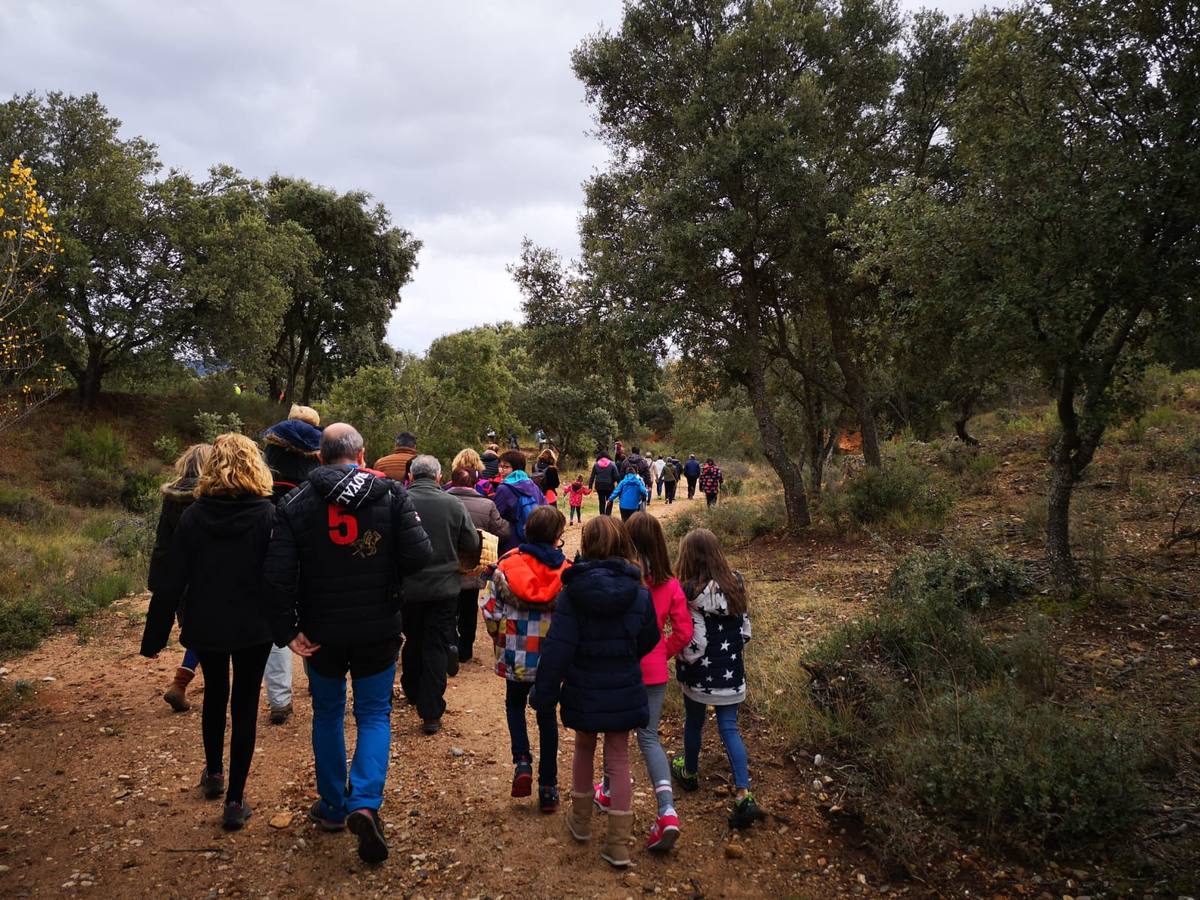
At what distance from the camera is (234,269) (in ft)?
71.2

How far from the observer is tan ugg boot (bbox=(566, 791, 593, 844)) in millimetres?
3975

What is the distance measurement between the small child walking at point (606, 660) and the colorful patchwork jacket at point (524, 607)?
Answer: 45cm

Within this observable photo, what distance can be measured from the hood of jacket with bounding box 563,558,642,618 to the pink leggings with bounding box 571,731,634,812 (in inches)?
28.3

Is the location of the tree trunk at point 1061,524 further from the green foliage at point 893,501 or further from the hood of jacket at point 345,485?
the hood of jacket at point 345,485

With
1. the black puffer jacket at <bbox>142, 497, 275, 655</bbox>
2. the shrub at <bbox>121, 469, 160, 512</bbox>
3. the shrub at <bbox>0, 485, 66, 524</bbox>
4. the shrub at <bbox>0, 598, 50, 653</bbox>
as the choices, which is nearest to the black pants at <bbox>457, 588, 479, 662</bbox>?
the black puffer jacket at <bbox>142, 497, 275, 655</bbox>

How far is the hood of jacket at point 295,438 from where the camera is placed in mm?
5246

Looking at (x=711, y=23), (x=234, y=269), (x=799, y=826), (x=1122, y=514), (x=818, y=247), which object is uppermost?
(x=711, y=23)

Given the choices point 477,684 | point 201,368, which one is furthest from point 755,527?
point 201,368

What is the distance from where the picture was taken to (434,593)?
5.24 m

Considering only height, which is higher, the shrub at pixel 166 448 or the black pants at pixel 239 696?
the shrub at pixel 166 448

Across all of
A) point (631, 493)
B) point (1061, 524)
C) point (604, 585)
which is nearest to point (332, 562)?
point (604, 585)

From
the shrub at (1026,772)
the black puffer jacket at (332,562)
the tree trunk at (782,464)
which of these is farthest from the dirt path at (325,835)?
the tree trunk at (782,464)

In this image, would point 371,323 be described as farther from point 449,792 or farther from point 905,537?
point 449,792

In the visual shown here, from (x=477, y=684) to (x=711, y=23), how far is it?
13203mm
